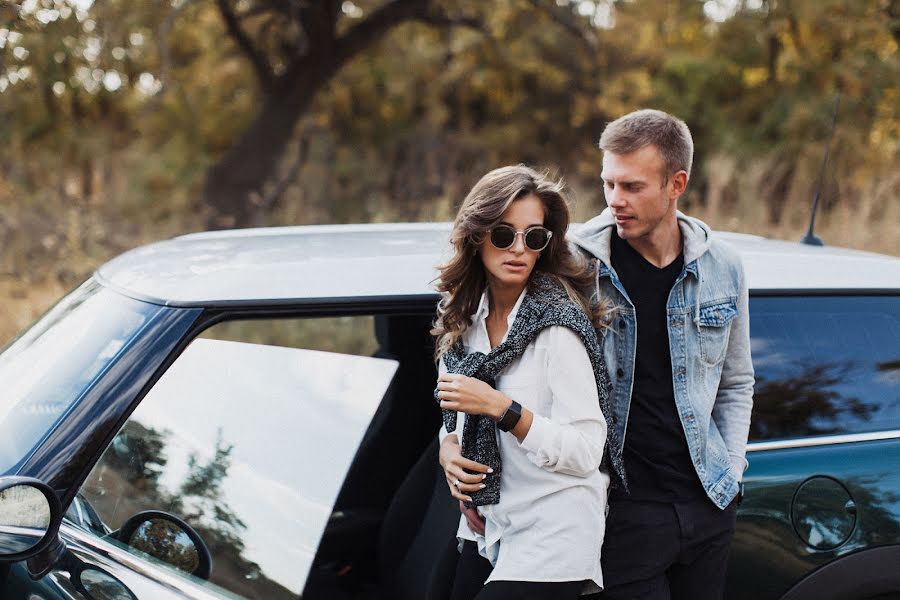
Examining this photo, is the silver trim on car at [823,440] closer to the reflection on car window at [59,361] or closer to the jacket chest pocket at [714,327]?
the jacket chest pocket at [714,327]

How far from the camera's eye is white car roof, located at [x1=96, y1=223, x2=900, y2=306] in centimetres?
224

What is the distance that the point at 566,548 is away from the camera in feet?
6.21

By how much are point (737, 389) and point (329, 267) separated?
1.07 meters

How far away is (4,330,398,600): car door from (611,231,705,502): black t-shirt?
81 cm

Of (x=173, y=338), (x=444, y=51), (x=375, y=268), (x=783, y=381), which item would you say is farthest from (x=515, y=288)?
(x=444, y=51)

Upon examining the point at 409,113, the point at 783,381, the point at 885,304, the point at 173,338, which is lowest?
the point at 173,338

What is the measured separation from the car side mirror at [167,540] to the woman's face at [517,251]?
1.01 meters

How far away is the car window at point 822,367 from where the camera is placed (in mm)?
2525

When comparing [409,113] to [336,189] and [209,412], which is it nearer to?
[336,189]

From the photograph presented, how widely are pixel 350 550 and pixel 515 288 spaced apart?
1054 mm

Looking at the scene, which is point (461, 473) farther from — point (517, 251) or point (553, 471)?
point (517, 251)

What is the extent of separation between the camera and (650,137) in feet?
6.92

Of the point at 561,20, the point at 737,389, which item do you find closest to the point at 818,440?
the point at 737,389

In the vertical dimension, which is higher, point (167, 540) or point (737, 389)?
point (737, 389)
